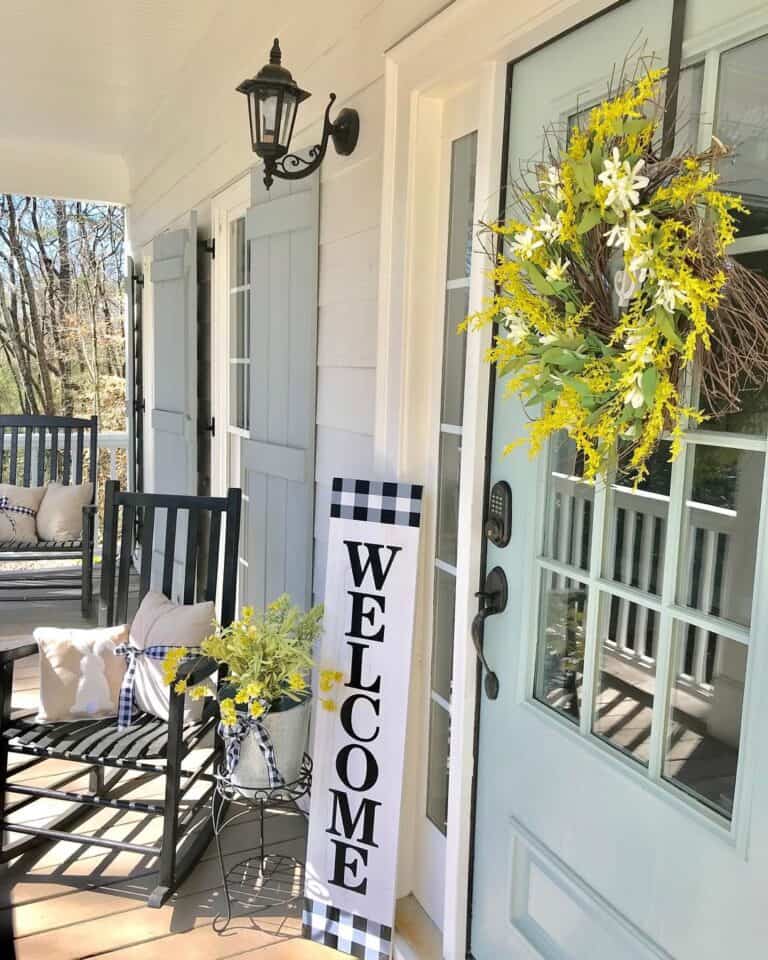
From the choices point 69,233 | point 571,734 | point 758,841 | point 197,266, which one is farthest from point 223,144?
point 69,233

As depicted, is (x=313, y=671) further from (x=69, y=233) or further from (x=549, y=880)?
(x=69, y=233)

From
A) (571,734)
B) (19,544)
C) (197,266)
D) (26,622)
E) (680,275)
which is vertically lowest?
(26,622)

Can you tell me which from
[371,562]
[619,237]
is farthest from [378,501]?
[619,237]

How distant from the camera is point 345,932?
2.10m

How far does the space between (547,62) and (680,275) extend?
0.77 m

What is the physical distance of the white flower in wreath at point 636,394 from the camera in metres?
1.08

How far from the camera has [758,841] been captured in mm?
1141

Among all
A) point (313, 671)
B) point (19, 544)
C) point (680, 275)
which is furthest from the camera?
point (19, 544)

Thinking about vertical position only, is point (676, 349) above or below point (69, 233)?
below

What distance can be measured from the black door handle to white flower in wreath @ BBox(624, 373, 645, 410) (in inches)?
30.0

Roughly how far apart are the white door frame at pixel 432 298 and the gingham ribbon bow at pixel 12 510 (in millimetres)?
3352

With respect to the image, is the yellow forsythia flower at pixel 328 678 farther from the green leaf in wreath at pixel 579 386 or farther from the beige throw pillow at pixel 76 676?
the green leaf in wreath at pixel 579 386

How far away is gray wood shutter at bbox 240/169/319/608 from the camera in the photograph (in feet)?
8.73

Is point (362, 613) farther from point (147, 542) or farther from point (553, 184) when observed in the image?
point (553, 184)
